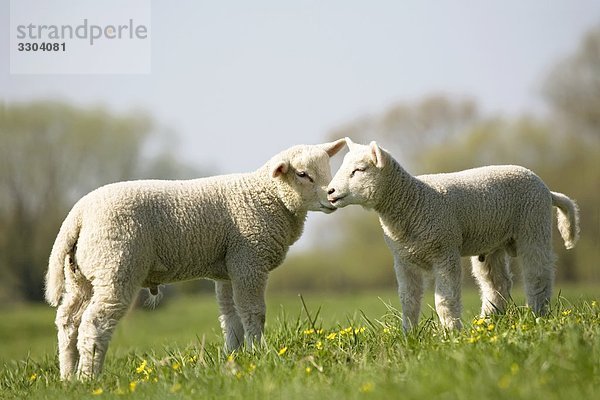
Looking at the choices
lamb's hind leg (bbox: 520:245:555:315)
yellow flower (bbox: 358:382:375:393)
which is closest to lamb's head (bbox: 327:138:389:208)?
lamb's hind leg (bbox: 520:245:555:315)

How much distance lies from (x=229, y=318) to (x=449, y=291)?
2291 mm

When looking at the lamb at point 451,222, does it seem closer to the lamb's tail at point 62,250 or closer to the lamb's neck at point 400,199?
the lamb's neck at point 400,199

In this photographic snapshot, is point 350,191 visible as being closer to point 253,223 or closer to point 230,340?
point 253,223

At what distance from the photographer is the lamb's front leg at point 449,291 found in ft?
23.1

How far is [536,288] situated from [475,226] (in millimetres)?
1108

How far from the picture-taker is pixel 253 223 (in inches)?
301

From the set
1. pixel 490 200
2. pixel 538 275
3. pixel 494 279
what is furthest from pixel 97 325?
pixel 538 275

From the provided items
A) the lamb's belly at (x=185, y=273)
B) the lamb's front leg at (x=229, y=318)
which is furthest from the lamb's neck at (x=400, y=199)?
the lamb's front leg at (x=229, y=318)

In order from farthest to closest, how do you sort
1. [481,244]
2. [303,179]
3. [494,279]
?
1. [494,279]
2. [303,179]
3. [481,244]

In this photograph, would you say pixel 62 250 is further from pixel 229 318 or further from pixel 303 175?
pixel 303 175

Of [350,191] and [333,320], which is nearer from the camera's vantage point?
[350,191]

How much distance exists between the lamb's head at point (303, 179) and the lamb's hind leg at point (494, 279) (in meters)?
1.91

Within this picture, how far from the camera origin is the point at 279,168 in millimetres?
7758

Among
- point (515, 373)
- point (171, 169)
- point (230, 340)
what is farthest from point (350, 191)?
point (171, 169)
